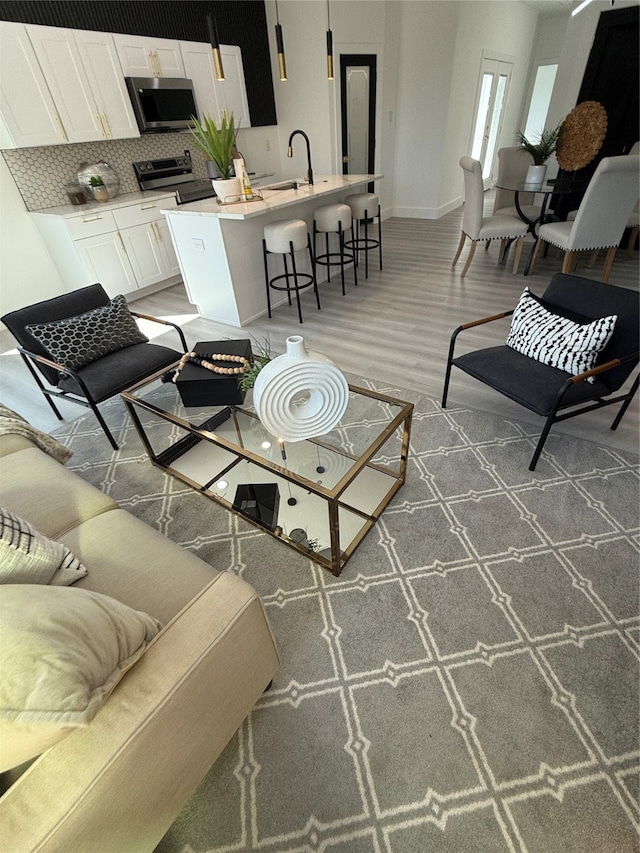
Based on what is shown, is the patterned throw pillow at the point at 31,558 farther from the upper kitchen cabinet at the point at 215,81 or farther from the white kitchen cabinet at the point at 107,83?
the upper kitchen cabinet at the point at 215,81

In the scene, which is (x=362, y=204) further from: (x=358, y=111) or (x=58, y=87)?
(x=58, y=87)

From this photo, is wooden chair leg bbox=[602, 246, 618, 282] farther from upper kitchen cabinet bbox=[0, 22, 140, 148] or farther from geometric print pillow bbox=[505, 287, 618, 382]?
upper kitchen cabinet bbox=[0, 22, 140, 148]

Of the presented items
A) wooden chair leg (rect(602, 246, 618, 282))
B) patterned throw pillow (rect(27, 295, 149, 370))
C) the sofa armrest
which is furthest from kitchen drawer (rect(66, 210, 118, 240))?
wooden chair leg (rect(602, 246, 618, 282))

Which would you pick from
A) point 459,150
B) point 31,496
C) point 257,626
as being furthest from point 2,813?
point 459,150

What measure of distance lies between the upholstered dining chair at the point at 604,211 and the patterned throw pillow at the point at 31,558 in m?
4.12

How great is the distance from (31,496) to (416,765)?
5.02ft

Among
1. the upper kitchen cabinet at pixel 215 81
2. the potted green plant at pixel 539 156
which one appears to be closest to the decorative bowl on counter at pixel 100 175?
the upper kitchen cabinet at pixel 215 81

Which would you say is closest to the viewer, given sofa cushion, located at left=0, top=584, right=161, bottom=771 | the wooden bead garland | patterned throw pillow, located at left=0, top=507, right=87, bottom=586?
sofa cushion, located at left=0, top=584, right=161, bottom=771

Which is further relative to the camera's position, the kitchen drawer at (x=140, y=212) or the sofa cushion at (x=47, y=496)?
the kitchen drawer at (x=140, y=212)

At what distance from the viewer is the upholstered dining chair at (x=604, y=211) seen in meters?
3.01

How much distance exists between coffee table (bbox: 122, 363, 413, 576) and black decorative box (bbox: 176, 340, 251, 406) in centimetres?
6

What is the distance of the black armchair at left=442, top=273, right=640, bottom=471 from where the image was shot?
A: 1.82m

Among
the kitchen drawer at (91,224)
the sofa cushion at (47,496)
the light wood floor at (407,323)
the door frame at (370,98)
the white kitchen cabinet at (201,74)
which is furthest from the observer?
the door frame at (370,98)

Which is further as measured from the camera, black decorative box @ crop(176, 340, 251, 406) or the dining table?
the dining table
